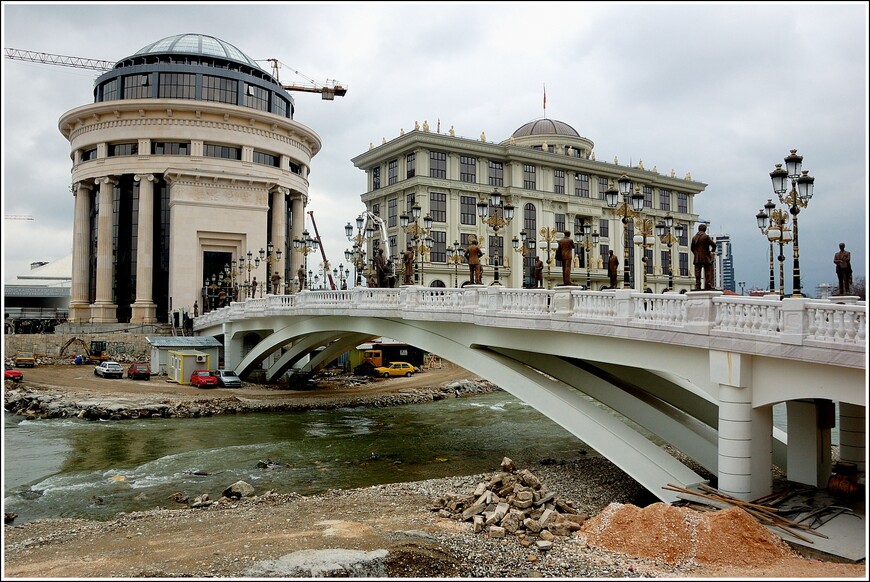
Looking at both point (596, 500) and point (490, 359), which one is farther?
point (490, 359)

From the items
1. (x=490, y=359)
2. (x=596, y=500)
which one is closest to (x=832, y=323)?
(x=596, y=500)

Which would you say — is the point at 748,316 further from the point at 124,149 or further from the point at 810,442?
the point at 124,149

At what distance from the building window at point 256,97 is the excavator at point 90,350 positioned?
2851 cm

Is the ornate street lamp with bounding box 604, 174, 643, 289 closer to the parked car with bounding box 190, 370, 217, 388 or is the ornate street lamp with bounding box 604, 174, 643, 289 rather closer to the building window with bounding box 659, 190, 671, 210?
the parked car with bounding box 190, 370, 217, 388

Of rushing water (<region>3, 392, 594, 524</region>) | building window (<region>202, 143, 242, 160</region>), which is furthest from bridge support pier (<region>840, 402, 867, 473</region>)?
building window (<region>202, 143, 242, 160</region>)

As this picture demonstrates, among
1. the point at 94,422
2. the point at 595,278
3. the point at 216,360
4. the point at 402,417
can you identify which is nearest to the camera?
the point at 94,422

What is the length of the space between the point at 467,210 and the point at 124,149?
1331 inches

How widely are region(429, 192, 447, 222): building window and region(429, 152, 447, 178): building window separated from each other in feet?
5.88

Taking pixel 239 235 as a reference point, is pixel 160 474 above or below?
below

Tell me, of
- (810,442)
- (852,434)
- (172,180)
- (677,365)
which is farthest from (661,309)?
(172,180)

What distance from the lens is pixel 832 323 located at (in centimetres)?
1138

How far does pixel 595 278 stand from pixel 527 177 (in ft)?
41.4

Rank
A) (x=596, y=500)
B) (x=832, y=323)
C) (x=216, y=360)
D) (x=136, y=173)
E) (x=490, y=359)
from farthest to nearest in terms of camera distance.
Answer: (x=136, y=173) → (x=216, y=360) → (x=490, y=359) → (x=596, y=500) → (x=832, y=323)

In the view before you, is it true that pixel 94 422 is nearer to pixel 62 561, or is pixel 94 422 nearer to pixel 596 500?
pixel 62 561
